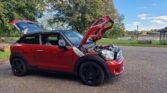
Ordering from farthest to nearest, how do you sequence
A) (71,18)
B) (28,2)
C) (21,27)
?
(71,18)
(28,2)
(21,27)

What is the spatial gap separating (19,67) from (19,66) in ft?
0.13

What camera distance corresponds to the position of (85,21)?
133ft

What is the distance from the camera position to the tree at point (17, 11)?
82.6ft

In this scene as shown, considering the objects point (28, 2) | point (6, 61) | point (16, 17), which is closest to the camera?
point (6, 61)

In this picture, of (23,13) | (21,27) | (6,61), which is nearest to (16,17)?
(23,13)

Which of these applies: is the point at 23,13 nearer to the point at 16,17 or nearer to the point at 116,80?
the point at 16,17

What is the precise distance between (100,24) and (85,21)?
110 ft

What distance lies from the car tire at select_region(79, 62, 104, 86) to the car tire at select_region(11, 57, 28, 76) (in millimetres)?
2122

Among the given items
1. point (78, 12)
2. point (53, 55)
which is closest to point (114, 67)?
point (53, 55)

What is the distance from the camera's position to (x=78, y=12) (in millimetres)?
41094

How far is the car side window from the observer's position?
788cm

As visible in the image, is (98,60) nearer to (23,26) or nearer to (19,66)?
(19,66)

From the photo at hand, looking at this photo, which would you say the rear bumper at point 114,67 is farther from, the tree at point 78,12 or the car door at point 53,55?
the tree at point 78,12

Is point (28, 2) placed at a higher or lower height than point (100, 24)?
higher
